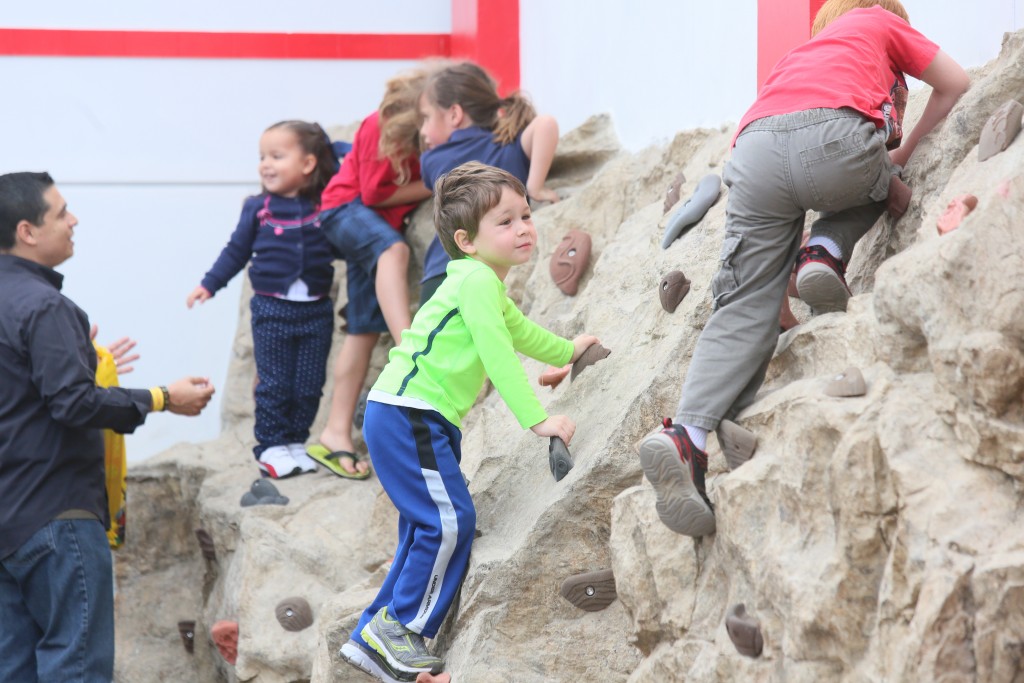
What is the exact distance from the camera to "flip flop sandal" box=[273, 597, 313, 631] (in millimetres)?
3875

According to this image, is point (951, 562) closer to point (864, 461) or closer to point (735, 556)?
point (864, 461)

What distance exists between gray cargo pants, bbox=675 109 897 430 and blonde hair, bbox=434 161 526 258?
22.8 inches

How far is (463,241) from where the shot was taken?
2.75m

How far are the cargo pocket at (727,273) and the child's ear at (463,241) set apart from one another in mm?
631

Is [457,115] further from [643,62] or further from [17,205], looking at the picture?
[17,205]

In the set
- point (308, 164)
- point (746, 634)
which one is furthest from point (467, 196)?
point (308, 164)

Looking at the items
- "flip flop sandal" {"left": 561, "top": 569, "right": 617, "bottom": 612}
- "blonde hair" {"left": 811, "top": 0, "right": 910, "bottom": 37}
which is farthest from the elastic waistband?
"flip flop sandal" {"left": 561, "top": 569, "right": 617, "bottom": 612}

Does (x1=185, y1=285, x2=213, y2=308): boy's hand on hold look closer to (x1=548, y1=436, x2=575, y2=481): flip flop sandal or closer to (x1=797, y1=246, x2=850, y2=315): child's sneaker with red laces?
(x1=548, y1=436, x2=575, y2=481): flip flop sandal

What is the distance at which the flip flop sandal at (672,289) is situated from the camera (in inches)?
109

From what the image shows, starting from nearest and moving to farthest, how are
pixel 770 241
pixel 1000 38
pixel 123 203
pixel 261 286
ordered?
pixel 770 241, pixel 1000 38, pixel 261 286, pixel 123 203

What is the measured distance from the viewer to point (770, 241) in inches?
92.4

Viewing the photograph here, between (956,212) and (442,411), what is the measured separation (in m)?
1.18

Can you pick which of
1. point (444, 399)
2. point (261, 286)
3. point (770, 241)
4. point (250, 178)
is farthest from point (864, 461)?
point (250, 178)

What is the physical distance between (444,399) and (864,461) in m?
1.06
